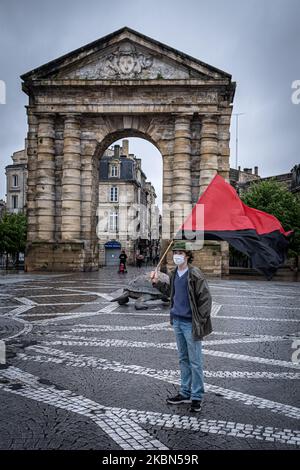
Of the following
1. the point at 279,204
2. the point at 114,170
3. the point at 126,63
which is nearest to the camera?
the point at 126,63

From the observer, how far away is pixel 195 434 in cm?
469

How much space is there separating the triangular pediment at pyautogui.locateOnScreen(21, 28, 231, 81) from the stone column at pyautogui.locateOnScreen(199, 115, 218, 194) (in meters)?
2.76

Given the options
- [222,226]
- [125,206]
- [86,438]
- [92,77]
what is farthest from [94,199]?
[125,206]

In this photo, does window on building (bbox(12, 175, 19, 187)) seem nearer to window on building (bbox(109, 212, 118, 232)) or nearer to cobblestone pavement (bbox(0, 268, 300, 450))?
window on building (bbox(109, 212, 118, 232))

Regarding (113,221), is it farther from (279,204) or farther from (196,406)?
(196,406)

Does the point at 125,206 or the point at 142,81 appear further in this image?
the point at 125,206

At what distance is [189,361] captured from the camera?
5715 millimetres

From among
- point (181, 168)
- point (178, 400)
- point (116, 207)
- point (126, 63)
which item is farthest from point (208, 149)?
point (116, 207)

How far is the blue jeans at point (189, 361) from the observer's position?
5.49 metres

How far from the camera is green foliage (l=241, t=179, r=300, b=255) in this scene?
3900 cm

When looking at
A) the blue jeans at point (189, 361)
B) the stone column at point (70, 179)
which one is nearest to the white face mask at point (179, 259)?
the blue jeans at point (189, 361)

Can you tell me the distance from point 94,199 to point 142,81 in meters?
8.29

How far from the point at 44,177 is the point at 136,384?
2598 centimetres
